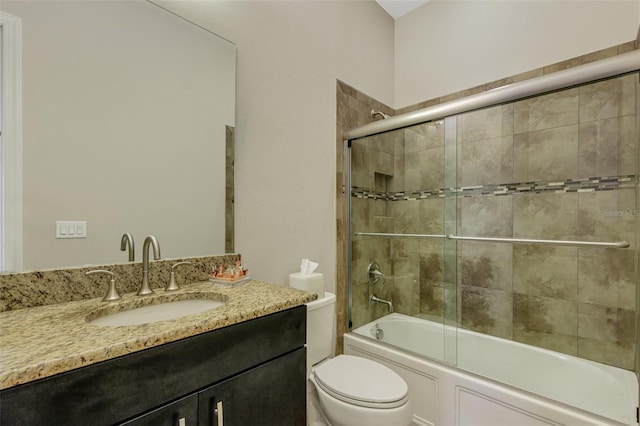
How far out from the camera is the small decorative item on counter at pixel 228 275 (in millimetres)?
1249

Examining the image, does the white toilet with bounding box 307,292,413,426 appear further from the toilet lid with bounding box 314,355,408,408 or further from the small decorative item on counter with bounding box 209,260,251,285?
the small decorative item on counter with bounding box 209,260,251,285

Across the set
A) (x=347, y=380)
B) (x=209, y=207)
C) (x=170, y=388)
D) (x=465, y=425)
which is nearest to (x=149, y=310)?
(x=170, y=388)

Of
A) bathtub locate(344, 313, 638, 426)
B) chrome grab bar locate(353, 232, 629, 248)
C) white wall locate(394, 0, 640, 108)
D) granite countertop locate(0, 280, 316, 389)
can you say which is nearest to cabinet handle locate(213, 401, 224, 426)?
granite countertop locate(0, 280, 316, 389)

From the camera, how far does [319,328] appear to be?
155cm

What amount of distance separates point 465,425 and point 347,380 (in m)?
0.71

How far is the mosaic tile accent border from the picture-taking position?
1708 millimetres

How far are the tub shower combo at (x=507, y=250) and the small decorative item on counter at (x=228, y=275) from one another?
1.03 meters

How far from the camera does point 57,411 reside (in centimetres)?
57

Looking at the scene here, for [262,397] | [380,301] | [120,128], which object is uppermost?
[120,128]

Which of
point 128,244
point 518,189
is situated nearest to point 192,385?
point 128,244

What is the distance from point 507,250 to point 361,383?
145 cm

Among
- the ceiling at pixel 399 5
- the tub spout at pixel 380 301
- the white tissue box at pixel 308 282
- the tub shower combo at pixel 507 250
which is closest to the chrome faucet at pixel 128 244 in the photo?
the white tissue box at pixel 308 282

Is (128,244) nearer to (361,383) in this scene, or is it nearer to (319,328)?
(319,328)

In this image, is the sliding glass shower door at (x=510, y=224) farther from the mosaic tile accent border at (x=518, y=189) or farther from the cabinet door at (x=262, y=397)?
the cabinet door at (x=262, y=397)
